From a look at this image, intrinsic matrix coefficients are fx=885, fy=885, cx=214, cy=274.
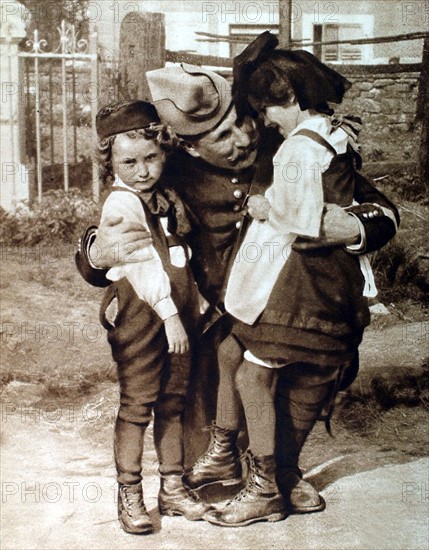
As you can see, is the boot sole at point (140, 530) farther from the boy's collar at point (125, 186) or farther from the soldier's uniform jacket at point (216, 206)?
the boy's collar at point (125, 186)

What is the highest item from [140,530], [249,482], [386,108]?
[386,108]

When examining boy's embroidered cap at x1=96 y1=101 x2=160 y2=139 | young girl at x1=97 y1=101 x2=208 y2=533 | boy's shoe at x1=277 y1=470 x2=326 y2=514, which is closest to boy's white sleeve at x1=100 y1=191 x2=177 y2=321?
young girl at x1=97 y1=101 x2=208 y2=533

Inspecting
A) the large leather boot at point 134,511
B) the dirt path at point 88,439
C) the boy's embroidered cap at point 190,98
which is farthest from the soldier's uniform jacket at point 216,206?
the large leather boot at point 134,511

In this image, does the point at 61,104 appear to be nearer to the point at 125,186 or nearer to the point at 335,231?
the point at 125,186

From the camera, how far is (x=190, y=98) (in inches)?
114

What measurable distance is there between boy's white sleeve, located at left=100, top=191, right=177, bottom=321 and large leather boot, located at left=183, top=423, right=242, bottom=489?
0.50m

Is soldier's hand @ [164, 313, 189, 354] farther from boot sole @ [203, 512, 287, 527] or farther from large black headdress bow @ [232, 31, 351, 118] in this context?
large black headdress bow @ [232, 31, 351, 118]

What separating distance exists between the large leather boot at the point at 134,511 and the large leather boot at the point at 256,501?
0.21m

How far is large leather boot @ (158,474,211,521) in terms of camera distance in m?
3.10

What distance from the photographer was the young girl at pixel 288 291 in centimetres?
288

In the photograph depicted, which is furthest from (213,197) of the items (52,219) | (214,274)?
(52,219)

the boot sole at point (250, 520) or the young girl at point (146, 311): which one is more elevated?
the young girl at point (146, 311)

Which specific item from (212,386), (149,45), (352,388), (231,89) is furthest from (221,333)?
(149,45)

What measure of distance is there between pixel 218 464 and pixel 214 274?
681 mm
